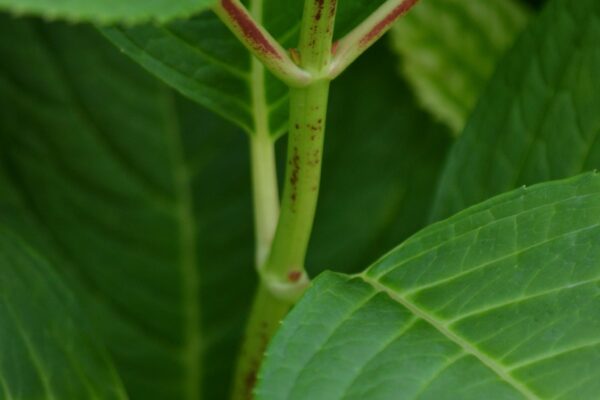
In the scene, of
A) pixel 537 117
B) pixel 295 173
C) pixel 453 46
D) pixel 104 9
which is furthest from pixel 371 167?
pixel 104 9

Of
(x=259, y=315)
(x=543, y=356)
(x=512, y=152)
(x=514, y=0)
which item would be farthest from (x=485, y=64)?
(x=543, y=356)

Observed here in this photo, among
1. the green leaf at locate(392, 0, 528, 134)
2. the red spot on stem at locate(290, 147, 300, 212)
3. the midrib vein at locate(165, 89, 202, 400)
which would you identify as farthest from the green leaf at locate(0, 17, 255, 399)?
the red spot on stem at locate(290, 147, 300, 212)

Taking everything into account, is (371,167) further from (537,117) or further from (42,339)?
(42,339)

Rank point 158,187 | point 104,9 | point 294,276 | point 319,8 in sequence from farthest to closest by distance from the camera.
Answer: point 158,187 < point 294,276 < point 319,8 < point 104,9

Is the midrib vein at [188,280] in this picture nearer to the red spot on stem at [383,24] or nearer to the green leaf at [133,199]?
the green leaf at [133,199]

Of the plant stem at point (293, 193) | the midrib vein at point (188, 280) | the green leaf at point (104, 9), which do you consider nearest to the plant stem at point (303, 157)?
the plant stem at point (293, 193)
